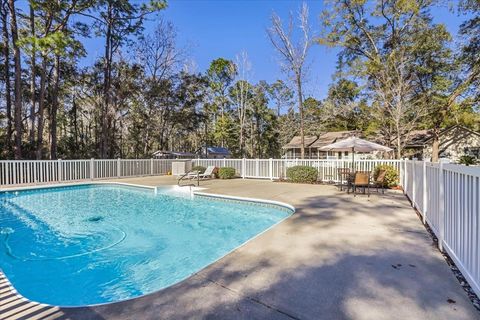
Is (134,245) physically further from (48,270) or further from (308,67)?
(308,67)

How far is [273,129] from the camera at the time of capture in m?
36.2

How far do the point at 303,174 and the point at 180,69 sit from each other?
60.5 feet

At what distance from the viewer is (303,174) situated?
11.8 meters

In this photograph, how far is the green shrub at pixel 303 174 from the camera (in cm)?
1172

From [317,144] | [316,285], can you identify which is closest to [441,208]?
[316,285]

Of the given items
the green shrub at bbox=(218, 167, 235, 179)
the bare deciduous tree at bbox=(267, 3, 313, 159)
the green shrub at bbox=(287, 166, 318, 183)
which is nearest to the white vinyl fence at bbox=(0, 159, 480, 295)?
the green shrub at bbox=(287, 166, 318, 183)

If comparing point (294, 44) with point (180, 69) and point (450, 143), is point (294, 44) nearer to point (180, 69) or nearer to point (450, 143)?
point (180, 69)

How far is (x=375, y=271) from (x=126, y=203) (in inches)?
310

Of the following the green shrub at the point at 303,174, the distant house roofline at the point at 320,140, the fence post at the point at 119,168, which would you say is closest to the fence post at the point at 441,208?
the green shrub at the point at 303,174

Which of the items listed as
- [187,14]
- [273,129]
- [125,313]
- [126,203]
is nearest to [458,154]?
[273,129]

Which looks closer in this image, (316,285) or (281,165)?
(316,285)

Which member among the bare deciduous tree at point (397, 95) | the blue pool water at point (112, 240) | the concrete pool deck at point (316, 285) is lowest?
the blue pool water at point (112, 240)

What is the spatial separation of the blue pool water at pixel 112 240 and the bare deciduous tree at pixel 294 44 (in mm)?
9599

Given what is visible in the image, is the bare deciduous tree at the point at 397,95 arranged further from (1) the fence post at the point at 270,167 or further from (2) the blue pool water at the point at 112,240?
(2) the blue pool water at the point at 112,240
